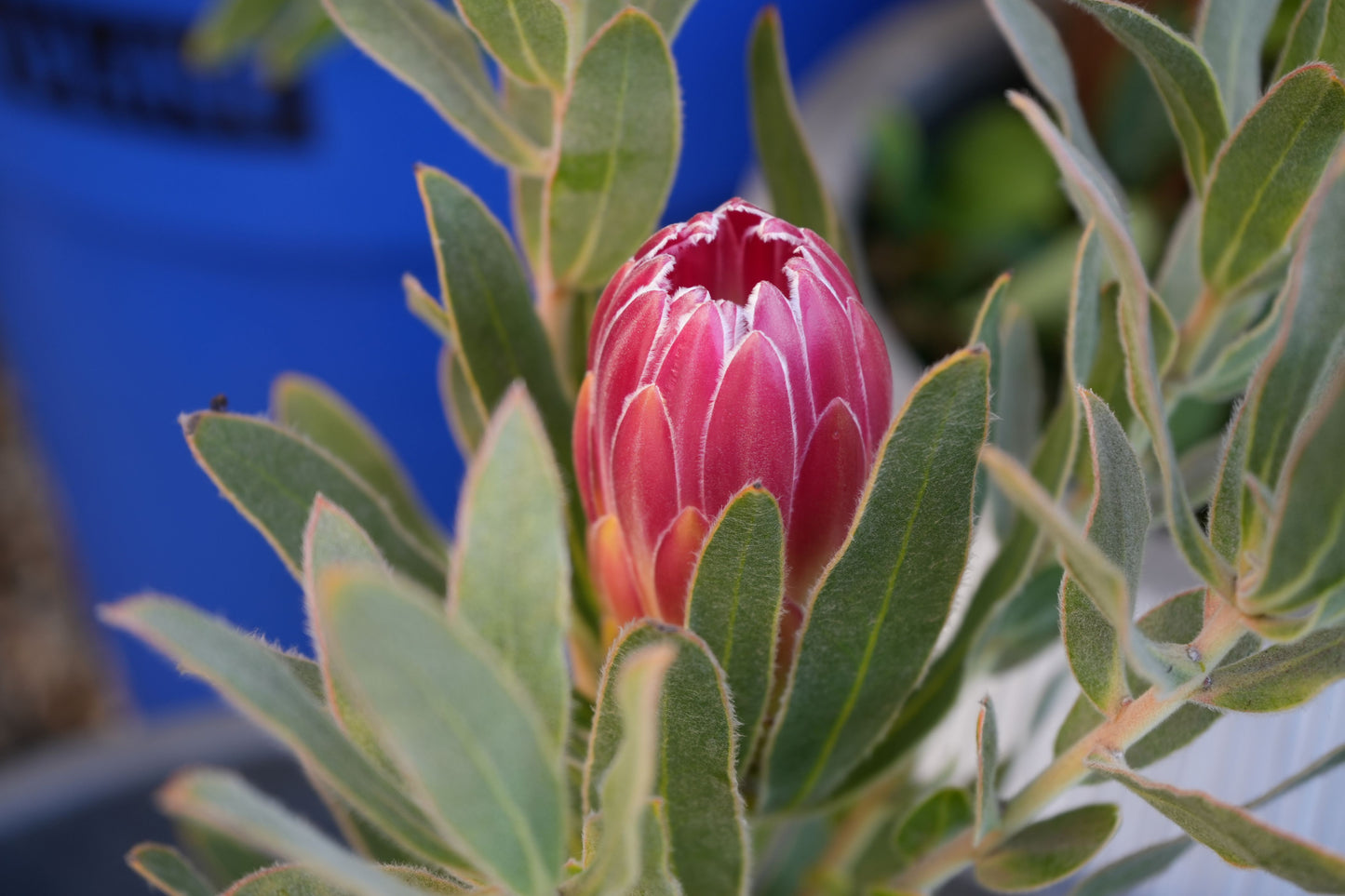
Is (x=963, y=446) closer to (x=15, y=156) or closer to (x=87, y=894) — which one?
(x=87, y=894)

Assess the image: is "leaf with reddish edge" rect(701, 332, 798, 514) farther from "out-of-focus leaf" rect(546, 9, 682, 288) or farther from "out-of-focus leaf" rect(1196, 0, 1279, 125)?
"out-of-focus leaf" rect(1196, 0, 1279, 125)

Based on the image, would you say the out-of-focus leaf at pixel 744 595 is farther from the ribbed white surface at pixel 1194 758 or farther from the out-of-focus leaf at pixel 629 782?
the ribbed white surface at pixel 1194 758

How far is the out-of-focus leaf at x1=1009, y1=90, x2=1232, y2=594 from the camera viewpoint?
0.30m

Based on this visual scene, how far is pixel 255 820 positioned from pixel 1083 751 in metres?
0.26

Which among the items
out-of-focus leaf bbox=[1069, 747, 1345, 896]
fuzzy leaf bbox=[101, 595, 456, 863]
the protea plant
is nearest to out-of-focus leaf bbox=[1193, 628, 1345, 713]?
the protea plant

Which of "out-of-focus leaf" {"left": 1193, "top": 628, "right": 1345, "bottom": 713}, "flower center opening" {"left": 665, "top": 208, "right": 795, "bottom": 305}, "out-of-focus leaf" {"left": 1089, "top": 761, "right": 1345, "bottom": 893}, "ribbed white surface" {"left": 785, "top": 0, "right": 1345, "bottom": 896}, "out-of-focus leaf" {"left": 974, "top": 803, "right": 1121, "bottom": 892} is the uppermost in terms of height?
"flower center opening" {"left": 665, "top": 208, "right": 795, "bottom": 305}

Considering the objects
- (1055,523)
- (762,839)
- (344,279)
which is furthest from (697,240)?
(344,279)

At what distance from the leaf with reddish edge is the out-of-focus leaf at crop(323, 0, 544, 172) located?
179mm

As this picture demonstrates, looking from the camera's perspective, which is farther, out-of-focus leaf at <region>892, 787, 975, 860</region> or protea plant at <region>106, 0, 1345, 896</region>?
out-of-focus leaf at <region>892, 787, 975, 860</region>

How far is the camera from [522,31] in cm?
42

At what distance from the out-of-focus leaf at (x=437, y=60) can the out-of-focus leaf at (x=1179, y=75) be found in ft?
0.70

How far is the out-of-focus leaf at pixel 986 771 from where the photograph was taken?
377 millimetres

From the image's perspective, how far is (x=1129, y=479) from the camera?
1.12ft

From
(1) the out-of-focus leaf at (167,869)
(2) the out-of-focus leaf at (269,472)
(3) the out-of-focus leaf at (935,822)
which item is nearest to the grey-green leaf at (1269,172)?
(3) the out-of-focus leaf at (935,822)
